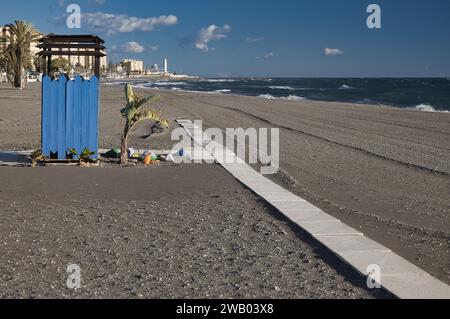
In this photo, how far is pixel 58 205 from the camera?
25.2 ft

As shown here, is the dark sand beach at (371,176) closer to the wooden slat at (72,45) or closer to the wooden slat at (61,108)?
the wooden slat at (61,108)

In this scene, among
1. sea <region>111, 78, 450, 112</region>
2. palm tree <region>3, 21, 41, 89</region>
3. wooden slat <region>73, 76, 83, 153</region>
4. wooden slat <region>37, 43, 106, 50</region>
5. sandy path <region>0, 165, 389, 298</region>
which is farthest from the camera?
sea <region>111, 78, 450, 112</region>

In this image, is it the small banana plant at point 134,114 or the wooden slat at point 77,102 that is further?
the small banana plant at point 134,114

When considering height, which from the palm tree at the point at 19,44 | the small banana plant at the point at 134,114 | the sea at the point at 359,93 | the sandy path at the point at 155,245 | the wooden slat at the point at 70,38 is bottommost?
the sandy path at the point at 155,245

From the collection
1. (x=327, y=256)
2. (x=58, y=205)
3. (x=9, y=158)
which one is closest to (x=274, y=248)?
(x=327, y=256)

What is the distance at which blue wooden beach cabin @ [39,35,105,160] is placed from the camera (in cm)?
1041

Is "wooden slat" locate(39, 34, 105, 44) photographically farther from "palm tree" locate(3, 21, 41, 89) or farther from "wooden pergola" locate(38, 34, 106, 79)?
"palm tree" locate(3, 21, 41, 89)

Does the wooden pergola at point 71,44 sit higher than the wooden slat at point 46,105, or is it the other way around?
the wooden pergola at point 71,44

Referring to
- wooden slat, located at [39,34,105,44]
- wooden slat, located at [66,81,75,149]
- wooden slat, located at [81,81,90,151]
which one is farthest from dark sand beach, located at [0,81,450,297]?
wooden slat, located at [39,34,105,44]

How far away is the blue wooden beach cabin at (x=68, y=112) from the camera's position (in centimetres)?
1041

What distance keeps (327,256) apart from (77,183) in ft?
16.6

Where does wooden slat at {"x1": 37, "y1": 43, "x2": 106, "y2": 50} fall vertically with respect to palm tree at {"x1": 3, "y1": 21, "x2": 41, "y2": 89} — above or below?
below

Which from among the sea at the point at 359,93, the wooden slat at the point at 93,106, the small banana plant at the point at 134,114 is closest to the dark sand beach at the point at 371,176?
the wooden slat at the point at 93,106

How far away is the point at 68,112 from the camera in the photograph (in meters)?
10.4
